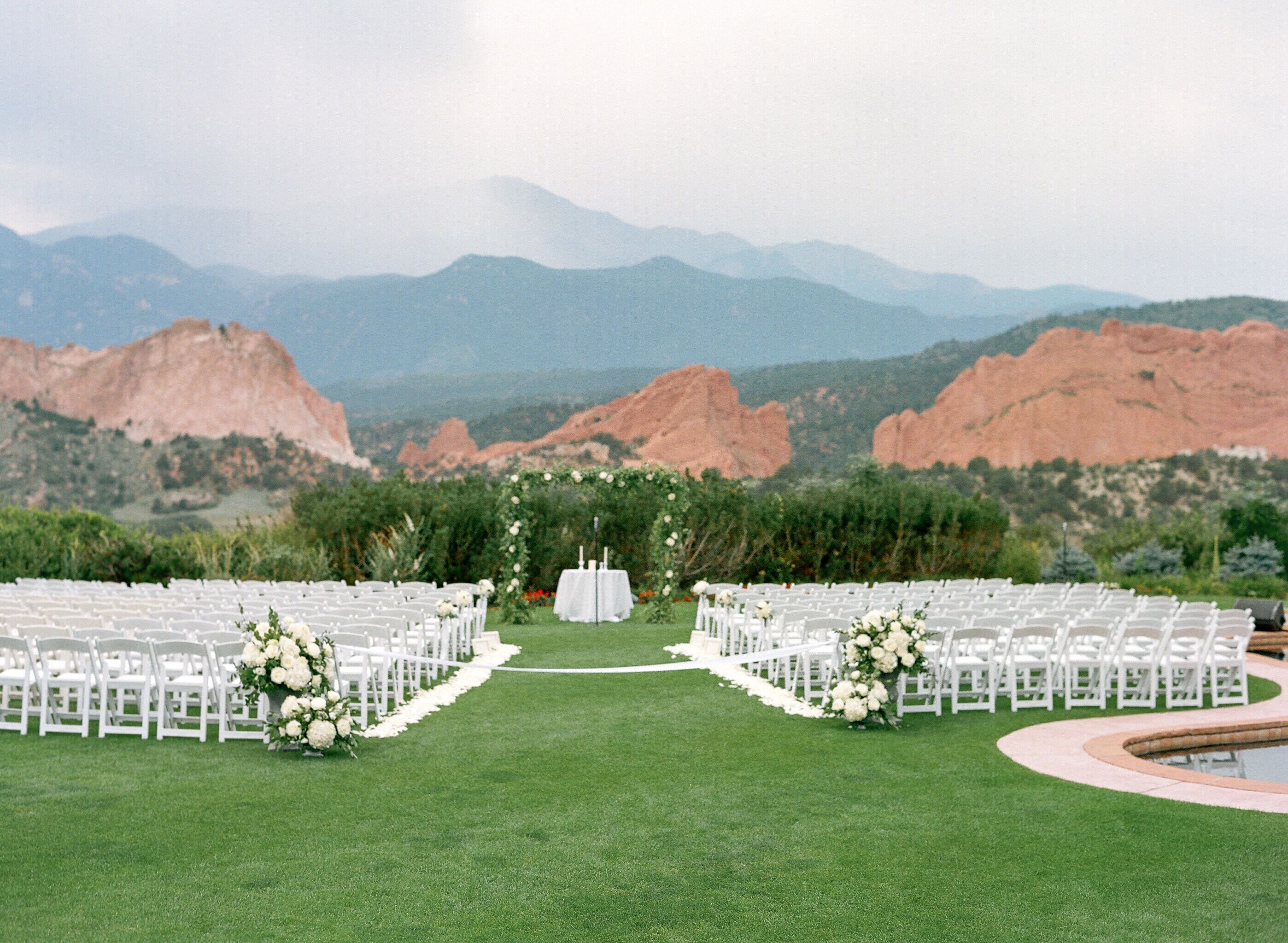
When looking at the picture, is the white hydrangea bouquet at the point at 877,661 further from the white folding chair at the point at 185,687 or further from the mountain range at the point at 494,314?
the mountain range at the point at 494,314

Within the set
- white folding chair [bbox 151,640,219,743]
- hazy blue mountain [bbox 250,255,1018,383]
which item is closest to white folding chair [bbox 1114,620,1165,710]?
white folding chair [bbox 151,640,219,743]

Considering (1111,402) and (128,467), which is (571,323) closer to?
(128,467)

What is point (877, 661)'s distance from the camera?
346 inches

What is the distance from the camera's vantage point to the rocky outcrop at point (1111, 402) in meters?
60.4

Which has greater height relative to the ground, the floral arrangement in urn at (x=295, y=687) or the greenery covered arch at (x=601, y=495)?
the greenery covered arch at (x=601, y=495)

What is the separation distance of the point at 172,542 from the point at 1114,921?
18.9 m

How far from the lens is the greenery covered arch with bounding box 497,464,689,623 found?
58.6ft

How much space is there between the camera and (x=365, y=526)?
857 inches

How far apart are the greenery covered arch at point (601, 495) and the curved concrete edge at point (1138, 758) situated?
9353mm

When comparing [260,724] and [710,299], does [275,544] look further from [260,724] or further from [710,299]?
[710,299]

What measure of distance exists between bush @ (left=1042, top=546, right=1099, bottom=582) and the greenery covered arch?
314 inches

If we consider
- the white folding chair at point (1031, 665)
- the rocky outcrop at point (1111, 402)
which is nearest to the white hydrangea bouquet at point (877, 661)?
the white folding chair at point (1031, 665)

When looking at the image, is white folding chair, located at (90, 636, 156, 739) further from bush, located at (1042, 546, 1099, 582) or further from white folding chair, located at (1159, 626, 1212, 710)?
bush, located at (1042, 546, 1099, 582)

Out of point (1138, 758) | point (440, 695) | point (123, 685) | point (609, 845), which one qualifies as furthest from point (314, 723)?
point (1138, 758)
